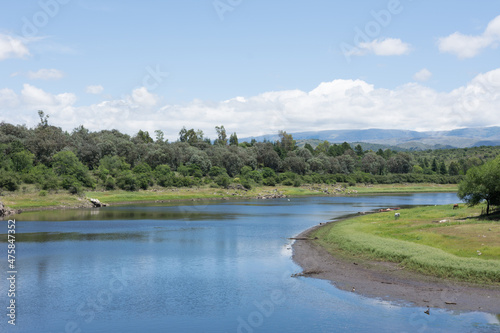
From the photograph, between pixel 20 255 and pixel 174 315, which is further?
pixel 20 255

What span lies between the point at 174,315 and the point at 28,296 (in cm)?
1224

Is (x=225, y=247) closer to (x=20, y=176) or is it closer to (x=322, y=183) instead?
(x=20, y=176)

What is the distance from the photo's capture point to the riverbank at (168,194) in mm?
98625

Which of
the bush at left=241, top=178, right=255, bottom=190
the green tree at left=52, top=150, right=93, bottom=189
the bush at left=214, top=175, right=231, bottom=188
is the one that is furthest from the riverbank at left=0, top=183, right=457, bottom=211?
the green tree at left=52, top=150, right=93, bottom=189

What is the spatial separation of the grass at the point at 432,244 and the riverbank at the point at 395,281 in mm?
357

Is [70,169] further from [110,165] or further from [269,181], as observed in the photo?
[269,181]

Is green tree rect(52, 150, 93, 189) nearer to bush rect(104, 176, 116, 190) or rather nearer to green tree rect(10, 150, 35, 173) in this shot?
bush rect(104, 176, 116, 190)

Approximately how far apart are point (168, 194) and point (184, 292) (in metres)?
103

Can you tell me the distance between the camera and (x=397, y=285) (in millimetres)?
34344

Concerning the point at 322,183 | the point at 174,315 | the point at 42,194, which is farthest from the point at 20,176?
the point at 322,183

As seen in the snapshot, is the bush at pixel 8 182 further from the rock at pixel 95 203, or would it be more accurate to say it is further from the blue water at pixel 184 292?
the blue water at pixel 184 292

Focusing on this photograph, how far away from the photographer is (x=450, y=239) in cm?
4525

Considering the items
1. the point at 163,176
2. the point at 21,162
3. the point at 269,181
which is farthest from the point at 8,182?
the point at 269,181

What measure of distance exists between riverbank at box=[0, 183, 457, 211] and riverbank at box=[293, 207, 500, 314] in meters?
74.5
